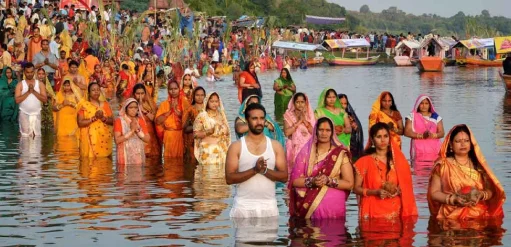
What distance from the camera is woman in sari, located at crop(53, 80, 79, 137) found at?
1866cm

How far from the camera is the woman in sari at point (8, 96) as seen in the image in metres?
21.9

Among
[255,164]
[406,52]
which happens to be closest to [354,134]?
[255,164]

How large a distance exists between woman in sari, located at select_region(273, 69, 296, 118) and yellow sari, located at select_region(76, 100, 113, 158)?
8.26 meters

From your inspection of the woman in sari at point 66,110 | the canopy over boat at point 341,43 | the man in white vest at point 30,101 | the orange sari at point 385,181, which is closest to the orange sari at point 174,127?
the woman in sari at point 66,110

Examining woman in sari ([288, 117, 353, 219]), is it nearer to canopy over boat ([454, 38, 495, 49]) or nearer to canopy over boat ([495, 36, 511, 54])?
canopy over boat ([495, 36, 511, 54])

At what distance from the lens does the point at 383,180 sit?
9.92 m

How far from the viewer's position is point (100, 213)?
37.4 feet

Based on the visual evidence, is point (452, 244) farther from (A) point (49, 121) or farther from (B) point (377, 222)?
(A) point (49, 121)

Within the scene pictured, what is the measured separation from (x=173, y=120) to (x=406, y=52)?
51599 mm

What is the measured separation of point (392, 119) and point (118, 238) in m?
5.88

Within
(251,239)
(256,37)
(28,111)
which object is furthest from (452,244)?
(256,37)

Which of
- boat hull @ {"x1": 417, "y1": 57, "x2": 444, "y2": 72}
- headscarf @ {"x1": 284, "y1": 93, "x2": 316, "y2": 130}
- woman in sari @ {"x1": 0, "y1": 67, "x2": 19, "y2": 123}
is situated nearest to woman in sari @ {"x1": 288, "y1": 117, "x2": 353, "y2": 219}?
headscarf @ {"x1": 284, "y1": 93, "x2": 316, "y2": 130}

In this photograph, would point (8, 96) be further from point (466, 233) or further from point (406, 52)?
point (406, 52)

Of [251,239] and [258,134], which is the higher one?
[258,134]
